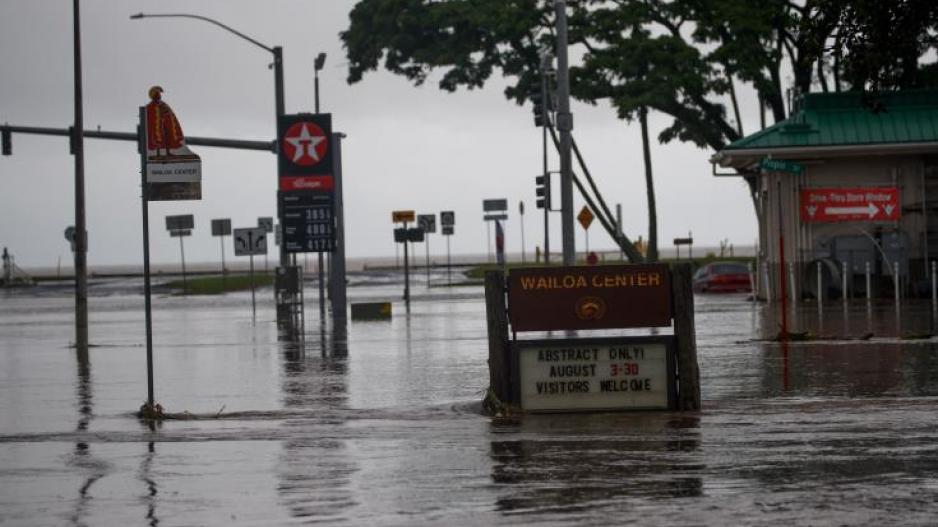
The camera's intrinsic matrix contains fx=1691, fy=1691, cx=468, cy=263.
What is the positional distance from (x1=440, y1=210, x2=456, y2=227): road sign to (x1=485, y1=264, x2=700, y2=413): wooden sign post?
5546 cm

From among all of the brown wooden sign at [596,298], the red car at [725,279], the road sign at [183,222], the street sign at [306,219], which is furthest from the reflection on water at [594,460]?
the road sign at [183,222]

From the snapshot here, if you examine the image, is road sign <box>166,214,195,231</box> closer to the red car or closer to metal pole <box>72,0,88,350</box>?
the red car

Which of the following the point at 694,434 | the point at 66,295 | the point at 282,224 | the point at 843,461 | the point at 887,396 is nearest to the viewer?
the point at 843,461

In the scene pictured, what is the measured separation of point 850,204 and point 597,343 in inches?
1125

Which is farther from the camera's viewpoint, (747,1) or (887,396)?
(747,1)

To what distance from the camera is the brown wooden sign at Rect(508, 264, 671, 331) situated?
15.4 metres

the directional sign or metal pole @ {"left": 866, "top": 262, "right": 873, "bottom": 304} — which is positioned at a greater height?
the directional sign

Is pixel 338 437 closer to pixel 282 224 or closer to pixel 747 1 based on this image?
pixel 282 224

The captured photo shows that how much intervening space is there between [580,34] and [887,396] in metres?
43.9

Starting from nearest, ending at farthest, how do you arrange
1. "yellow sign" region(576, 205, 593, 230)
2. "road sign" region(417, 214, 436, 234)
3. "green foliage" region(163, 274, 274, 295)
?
"yellow sign" region(576, 205, 593, 230)
"road sign" region(417, 214, 436, 234)
"green foliage" region(163, 274, 274, 295)

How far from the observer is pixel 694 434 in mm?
13625

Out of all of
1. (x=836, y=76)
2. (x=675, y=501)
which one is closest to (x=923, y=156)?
(x=836, y=76)

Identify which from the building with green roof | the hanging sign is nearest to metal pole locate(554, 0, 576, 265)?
the building with green roof

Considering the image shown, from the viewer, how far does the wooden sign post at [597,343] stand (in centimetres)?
1540
